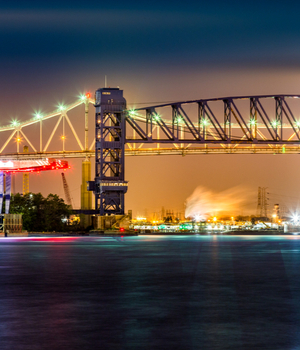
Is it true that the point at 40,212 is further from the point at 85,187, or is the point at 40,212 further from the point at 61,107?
the point at 61,107

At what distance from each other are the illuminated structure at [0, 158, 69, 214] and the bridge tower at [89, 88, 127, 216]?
17.3 m

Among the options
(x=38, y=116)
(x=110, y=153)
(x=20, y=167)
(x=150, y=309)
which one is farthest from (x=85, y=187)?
(x=150, y=309)

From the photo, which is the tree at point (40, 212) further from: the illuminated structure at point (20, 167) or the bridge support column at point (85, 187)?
the bridge support column at point (85, 187)

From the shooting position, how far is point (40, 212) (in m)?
121

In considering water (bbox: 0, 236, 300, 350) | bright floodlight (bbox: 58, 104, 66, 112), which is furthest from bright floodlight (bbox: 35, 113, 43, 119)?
water (bbox: 0, 236, 300, 350)

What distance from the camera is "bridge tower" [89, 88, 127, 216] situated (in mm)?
97625

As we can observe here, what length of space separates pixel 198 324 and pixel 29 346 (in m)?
3.38

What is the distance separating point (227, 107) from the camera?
113125mm

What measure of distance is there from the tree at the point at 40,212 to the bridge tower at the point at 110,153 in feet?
64.2

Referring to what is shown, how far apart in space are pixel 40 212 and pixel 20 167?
16.5m

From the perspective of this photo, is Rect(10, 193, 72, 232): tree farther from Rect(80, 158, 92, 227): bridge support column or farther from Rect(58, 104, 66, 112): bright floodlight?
Rect(58, 104, 66, 112): bright floodlight

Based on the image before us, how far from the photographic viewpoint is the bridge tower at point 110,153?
9762 cm

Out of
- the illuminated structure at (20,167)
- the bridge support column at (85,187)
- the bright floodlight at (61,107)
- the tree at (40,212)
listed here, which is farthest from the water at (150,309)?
the bright floodlight at (61,107)

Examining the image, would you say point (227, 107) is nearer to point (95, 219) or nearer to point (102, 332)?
point (95, 219)
